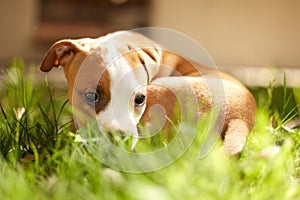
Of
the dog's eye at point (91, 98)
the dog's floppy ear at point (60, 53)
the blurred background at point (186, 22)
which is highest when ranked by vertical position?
the dog's floppy ear at point (60, 53)

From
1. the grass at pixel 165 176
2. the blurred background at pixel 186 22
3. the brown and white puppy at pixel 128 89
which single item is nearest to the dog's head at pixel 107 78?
the brown and white puppy at pixel 128 89

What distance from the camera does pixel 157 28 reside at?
6.03 meters

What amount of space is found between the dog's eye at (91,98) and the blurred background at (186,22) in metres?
4.59

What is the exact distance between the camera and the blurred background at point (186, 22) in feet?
19.2

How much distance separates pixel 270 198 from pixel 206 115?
403 mm

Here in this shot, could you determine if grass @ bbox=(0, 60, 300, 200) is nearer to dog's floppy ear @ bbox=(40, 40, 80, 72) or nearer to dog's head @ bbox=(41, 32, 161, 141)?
dog's head @ bbox=(41, 32, 161, 141)

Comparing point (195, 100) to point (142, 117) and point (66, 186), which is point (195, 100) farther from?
point (66, 186)

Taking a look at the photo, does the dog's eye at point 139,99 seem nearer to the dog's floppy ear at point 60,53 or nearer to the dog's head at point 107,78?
the dog's head at point 107,78

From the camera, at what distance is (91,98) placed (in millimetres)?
1276

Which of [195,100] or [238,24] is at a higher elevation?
[195,100]

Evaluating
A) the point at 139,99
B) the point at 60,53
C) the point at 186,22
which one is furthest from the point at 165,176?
the point at 186,22

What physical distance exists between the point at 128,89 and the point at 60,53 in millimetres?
206

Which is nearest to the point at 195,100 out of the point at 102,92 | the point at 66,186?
the point at 102,92

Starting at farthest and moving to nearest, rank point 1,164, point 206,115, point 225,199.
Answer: point 206,115 < point 1,164 < point 225,199
